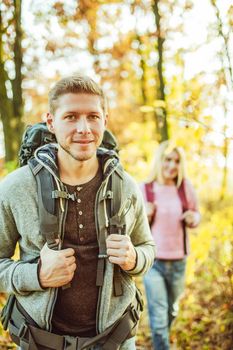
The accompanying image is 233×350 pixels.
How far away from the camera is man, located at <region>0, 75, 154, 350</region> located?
2.33m

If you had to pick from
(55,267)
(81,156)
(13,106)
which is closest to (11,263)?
(55,267)

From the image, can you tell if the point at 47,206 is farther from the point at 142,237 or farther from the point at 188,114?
the point at 188,114

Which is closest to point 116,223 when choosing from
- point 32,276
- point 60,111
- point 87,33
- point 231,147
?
point 32,276

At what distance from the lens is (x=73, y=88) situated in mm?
2439

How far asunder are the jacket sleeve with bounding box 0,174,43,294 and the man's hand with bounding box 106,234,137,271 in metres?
0.38

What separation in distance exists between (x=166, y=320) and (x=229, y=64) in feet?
9.40

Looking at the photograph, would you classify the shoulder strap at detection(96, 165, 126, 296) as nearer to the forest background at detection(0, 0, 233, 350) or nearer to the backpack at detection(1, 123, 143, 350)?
the backpack at detection(1, 123, 143, 350)

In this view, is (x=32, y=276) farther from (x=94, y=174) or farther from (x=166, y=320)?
(x=166, y=320)

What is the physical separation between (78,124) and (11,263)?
0.80 metres

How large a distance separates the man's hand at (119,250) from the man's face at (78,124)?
0.45 m

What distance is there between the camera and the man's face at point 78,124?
2.40 m

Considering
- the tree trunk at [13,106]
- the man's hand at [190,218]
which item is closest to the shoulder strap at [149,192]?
the man's hand at [190,218]

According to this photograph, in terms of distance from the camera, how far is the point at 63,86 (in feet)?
8.08

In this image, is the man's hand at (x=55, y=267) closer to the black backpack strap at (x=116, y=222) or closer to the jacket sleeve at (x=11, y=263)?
the jacket sleeve at (x=11, y=263)
